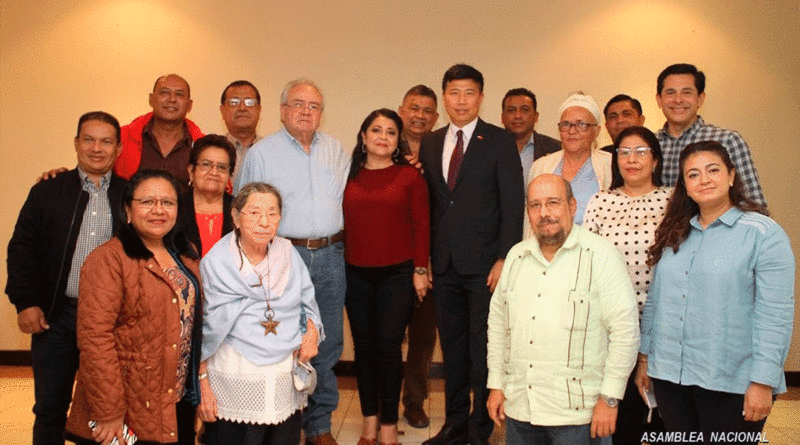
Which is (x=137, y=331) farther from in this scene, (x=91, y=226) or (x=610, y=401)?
(x=610, y=401)

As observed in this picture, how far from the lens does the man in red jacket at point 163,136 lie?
3781mm

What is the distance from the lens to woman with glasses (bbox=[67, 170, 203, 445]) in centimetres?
225

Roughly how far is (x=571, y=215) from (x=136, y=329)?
5.51 ft

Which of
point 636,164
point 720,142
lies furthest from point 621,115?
point 636,164

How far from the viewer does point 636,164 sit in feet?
9.65

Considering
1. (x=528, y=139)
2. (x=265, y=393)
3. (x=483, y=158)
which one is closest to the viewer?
(x=265, y=393)

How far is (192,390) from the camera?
2.54 meters

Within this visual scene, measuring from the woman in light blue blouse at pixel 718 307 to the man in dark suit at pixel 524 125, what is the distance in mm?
1887

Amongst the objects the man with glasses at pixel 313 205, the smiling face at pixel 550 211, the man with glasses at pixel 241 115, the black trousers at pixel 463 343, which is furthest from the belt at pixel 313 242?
the smiling face at pixel 550 211

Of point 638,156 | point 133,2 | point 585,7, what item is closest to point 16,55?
→ point 133,2

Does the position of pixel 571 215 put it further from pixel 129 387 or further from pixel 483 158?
pixel 129 387

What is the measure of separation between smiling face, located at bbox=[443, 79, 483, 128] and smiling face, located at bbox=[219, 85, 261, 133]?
1411 mm

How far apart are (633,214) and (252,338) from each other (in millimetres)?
1741

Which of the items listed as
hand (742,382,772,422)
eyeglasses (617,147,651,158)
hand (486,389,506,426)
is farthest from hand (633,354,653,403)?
eyeglasses (617,147,651,158)
